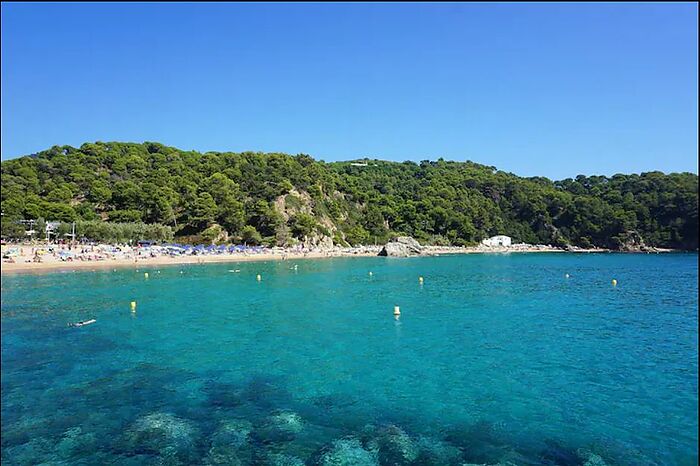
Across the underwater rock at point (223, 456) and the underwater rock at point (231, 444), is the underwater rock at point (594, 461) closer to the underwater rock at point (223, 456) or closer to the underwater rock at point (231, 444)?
the underwater rock at point (231, 444)

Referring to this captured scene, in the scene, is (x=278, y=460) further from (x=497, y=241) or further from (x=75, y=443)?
(x=497, y=241)

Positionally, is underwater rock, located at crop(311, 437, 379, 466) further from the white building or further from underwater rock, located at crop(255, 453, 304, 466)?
the white building

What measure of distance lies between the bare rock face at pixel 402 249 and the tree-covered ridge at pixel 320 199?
10.9 meters

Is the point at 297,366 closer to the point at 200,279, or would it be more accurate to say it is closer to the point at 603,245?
the point at 200,279

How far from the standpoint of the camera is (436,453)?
868 centimetres

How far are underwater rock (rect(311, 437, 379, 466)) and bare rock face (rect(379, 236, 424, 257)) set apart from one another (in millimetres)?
64918

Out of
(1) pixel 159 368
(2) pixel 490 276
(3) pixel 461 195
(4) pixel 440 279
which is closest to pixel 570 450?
(1) pixel 159 368

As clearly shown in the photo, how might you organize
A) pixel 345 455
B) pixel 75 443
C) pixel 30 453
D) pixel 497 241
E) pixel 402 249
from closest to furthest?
pixel 30 453, pixel 345 455, pixel 75 443, pixel 402 249, pixel 497 241

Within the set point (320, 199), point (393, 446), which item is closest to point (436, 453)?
point (393, 446)

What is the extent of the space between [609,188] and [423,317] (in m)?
91.8

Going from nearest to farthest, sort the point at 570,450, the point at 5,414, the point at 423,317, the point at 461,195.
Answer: the point at 570,450 < the point at 5,414 < the point at 423,317 < the point at 461,195

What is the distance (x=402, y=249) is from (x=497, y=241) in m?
33.7

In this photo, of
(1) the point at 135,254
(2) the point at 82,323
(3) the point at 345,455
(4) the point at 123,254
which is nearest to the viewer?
(3) the point at 345,455

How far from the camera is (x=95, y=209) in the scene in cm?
6475
